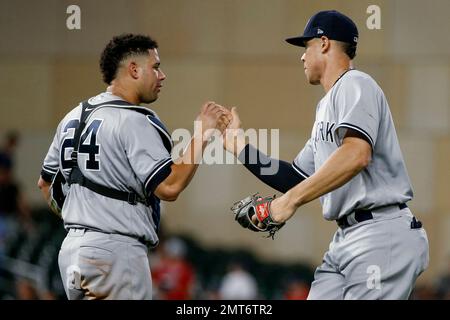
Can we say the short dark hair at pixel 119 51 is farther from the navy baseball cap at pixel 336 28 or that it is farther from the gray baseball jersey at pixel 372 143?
the gray baseball jersey at pixel 372 143

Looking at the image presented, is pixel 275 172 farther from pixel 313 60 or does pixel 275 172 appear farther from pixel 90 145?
pixel 90 145

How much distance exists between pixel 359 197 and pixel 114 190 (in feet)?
3.55

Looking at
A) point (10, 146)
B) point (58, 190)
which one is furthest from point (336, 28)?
point (10, 146)

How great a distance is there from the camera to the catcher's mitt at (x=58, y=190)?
4062 mm

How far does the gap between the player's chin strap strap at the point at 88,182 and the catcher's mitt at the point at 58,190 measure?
0.22 m

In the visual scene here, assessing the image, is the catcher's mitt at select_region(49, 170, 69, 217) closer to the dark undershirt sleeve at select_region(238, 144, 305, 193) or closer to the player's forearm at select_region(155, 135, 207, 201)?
the player's forearm at select_region(155, 135, 207, 201)

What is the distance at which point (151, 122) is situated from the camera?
12.4ft

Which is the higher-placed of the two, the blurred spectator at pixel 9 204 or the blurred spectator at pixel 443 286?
the blurred spectator at pixel 9 204

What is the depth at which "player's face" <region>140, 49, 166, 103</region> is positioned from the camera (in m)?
3.95

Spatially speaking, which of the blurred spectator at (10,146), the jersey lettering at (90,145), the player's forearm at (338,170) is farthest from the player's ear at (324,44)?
the blurred spectator at (10,146)

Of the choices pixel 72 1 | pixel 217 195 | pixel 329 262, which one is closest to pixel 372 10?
pixel 217 195

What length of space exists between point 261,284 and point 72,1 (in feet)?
15.0

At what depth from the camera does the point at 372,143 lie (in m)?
3.49

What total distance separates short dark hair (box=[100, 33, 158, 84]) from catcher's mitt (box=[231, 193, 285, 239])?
878 millimetres
